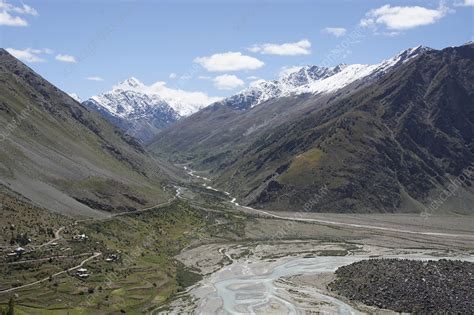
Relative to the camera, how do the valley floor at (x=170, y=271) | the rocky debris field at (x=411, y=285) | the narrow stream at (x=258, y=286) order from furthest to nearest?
1. the narrow stream at (x=258, y=286)
2. the rocky debris field at (x=411, y=285)
3. the valley floor at (x=170, y=271)

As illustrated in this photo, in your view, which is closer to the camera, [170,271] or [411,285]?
[411,285]

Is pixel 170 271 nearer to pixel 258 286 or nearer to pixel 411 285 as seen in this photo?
pixel 258 286

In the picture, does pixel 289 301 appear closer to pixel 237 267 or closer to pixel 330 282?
pixel 330 282

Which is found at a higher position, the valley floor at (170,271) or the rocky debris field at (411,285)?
the valley floor at (170,271)

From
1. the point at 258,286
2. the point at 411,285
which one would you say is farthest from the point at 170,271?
the point at 411,285

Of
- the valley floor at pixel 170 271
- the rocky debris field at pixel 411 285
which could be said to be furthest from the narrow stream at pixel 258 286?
the rocky debris field at pixel 411 285

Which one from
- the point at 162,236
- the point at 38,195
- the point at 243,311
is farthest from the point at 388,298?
the point at 38,195

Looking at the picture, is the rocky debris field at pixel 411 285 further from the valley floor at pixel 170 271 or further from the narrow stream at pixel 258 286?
the narrow stream at pixel 258 286

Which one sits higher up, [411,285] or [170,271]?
[170,271]
